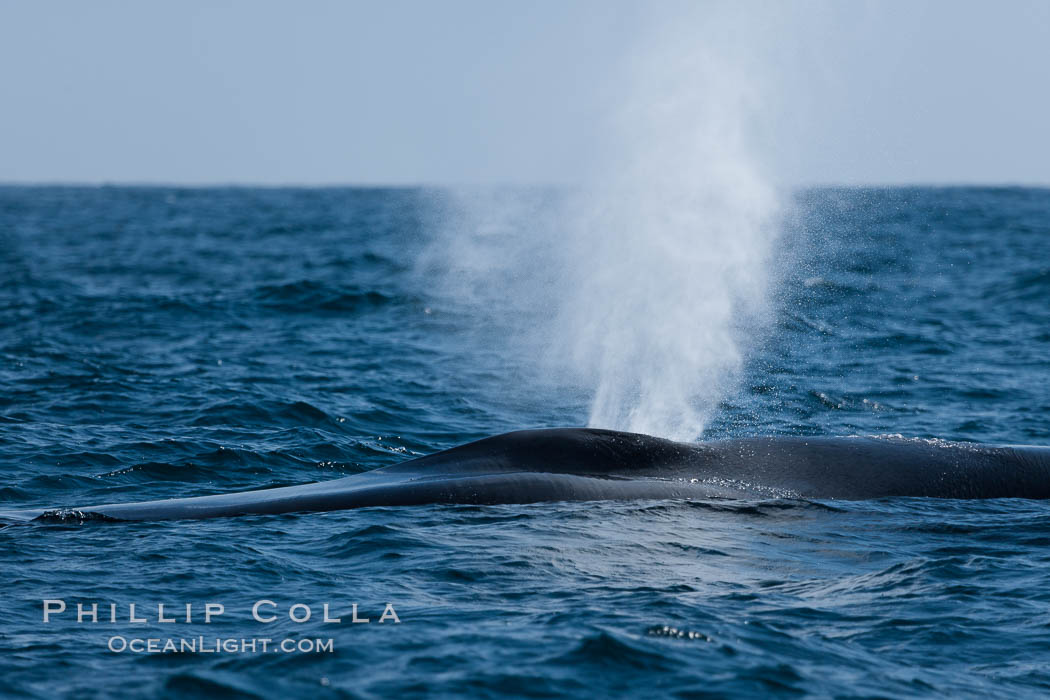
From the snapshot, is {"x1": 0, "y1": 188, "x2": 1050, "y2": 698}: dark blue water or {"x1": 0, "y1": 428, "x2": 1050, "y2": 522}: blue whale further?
{"x1": 0, "y1": 428, "x2": 1050, "y2": 522}: blue whale

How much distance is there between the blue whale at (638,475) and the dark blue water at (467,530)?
317mm

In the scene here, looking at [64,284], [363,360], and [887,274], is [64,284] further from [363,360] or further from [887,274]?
[887,274]

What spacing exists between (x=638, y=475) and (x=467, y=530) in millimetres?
2114

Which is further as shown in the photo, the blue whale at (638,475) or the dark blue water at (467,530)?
the blue whale at (638,475)

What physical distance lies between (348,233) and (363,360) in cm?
3954

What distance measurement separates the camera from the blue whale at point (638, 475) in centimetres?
1271

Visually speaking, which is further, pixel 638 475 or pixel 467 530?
pixel 638 475

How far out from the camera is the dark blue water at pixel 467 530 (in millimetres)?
8852

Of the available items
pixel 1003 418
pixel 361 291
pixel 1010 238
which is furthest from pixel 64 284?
pixel 1010 238

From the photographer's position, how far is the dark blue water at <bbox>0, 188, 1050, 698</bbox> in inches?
348

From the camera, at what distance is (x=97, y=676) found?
8.59 meters

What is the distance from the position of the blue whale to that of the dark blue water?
12.5 inches

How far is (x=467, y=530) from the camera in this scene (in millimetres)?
11875

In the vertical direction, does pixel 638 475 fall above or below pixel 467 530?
above
